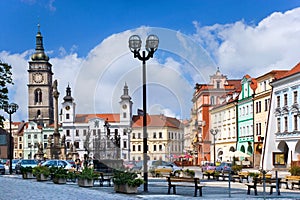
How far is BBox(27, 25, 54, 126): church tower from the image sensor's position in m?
161

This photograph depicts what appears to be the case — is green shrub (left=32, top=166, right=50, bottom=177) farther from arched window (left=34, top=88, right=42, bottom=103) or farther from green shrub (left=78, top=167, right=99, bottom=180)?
arched window (left=34, top=88, right=42, bottom=103)

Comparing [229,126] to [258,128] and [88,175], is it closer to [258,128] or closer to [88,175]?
[258,128]

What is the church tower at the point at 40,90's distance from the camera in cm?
16112

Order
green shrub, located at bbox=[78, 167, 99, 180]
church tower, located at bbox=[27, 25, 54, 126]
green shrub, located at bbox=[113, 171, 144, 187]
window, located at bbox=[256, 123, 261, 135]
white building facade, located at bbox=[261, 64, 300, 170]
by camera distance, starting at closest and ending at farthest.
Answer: green shrub, located at bbox=[113, 171, 144, 187] → green shrub, located at bbox=[78, 167, 99, 180] → white building facade, located at bbox=[261, 64, 300, 170] → window, located at bbox=[256, 123, 261, 135] → church tower, located at bbox=[27, 25, 54, 126]

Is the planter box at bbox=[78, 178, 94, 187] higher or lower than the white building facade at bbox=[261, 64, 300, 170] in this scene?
lower

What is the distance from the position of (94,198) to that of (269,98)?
1548 inches

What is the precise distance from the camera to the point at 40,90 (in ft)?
535

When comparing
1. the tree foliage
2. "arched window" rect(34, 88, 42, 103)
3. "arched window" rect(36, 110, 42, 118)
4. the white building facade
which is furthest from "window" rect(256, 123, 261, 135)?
"arched window" rect(36, 110, 42, 118)

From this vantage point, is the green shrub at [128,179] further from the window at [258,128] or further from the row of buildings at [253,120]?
the window at [258,128]

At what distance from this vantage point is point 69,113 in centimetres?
13738

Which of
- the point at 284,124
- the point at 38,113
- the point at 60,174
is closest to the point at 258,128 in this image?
the point at 284,124

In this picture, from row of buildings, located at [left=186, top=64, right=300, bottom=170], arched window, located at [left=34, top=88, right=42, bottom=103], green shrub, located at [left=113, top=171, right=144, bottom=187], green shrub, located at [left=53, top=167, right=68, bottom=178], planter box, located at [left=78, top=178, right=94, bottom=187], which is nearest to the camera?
green shrub, located at [left=113, top=171, right=144, bottom=187]

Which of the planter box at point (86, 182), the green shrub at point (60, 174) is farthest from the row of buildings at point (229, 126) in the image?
the green shrub at point (60, 174)

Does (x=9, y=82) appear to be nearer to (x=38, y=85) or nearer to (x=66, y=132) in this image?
(x=66, y=132)
